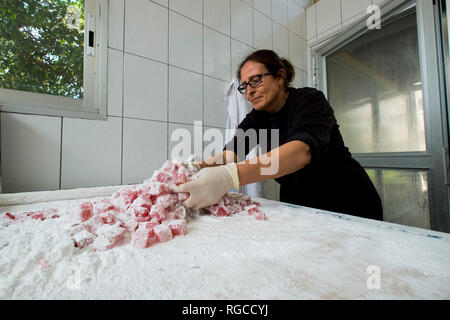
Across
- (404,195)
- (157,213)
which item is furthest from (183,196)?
(404,195)

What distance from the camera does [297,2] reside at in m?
2.10

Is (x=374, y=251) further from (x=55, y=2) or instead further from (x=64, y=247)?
(x=55, y=2)

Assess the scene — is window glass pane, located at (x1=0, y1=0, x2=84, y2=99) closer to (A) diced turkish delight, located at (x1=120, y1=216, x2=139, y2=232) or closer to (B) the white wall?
(B) the white wall

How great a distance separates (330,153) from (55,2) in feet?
5.20

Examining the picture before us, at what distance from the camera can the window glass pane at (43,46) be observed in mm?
847

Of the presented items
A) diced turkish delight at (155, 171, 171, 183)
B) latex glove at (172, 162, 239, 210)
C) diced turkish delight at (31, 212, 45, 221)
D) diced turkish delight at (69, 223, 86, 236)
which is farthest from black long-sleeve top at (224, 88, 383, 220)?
diced turkish delight at (31, 212, 45, 221)

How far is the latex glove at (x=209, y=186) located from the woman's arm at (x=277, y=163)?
0.12 feet

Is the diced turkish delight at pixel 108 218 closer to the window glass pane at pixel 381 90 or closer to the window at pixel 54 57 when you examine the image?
the window at pixel 54 57

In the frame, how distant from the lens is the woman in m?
0.69

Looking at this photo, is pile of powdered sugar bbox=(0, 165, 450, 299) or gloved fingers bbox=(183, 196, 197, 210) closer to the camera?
pile of powdered sugar bbox=(0, 165, 450, 299)

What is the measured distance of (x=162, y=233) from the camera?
44cm

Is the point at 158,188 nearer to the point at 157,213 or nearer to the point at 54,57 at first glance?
the point at 157,213

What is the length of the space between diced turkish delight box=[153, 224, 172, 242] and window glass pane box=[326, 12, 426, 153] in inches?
65.1
